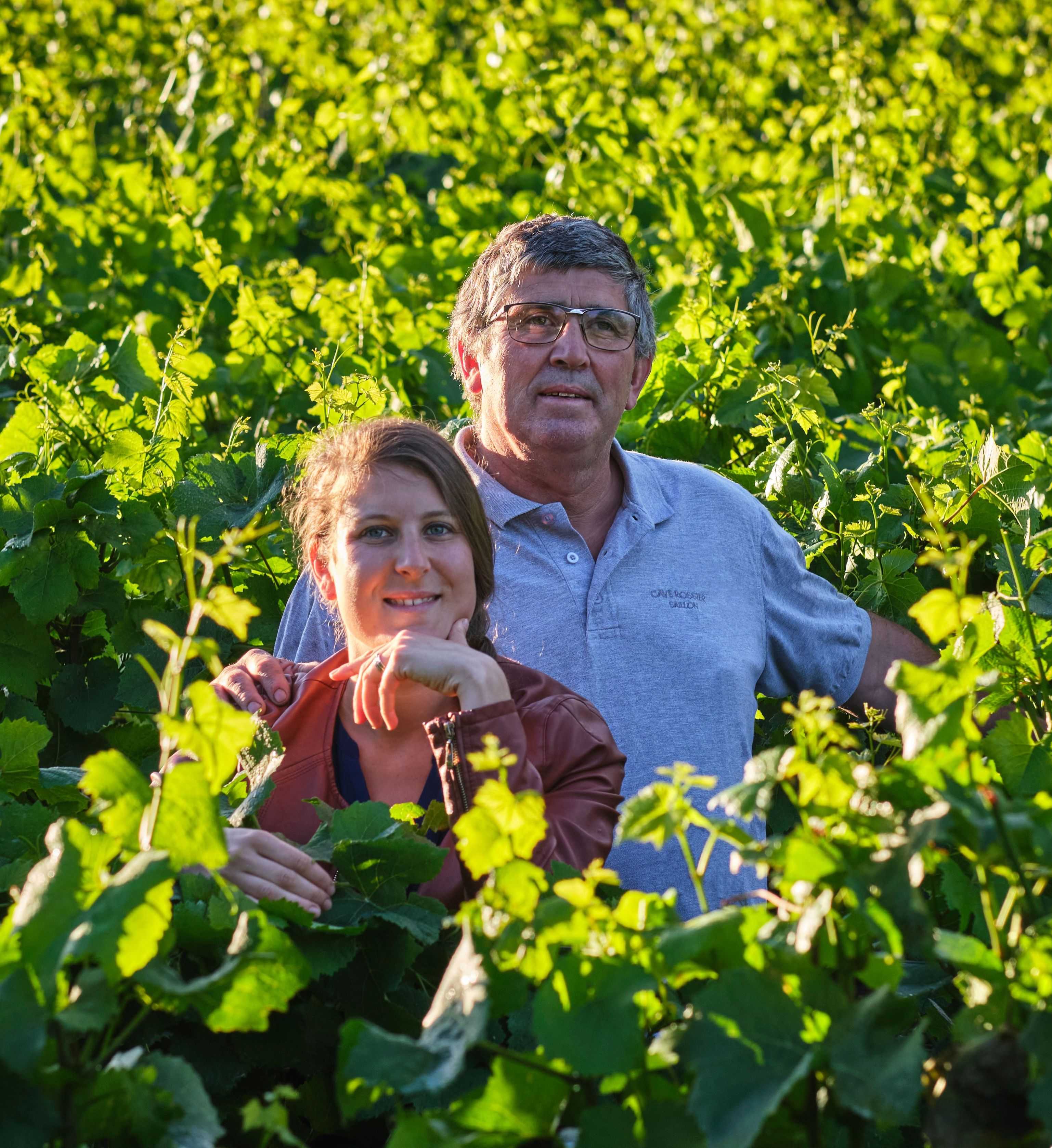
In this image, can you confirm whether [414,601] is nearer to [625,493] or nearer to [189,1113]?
[625,493]

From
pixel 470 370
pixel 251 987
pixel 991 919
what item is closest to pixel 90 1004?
pixel 251 987

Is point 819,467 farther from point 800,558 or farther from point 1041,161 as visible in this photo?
point 1041,161

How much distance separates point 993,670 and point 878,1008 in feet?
2.12

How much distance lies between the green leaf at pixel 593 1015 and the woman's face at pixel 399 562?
107 cm

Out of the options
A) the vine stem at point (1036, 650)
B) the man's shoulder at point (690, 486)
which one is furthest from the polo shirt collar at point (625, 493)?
the vine stem at point (1036, 650)

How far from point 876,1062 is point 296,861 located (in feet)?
2.35

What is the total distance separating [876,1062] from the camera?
1.12 m

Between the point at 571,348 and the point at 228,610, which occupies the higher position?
the point at 571,348

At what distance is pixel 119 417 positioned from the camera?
320cm

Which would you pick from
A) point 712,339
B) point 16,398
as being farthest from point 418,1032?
point 16,398

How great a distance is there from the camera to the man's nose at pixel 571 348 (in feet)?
9.73

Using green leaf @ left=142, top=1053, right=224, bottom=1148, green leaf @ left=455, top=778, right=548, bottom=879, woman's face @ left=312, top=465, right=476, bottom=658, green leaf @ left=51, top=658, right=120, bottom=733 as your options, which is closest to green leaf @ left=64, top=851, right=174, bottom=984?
green leaf @ left=142, top=1053, right=224, bottom=1148

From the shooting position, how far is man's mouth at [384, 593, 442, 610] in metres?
2.24

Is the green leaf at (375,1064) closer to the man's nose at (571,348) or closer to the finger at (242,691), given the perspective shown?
the finger at (242,691)
